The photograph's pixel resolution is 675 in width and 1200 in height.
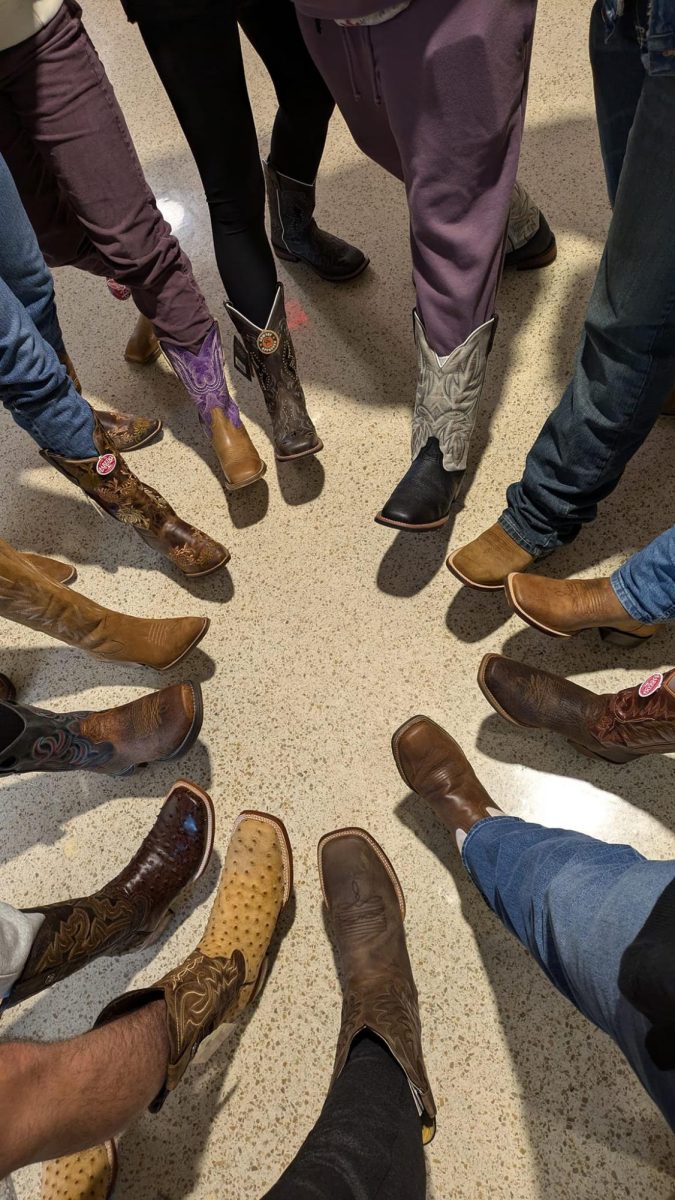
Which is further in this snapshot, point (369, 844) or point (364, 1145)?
point (369, 844)

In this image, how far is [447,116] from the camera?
958 millimetres

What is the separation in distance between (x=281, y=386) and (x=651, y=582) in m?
0.81

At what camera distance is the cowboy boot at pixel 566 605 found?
109 cm

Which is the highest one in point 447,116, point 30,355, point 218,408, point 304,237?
point 447,116

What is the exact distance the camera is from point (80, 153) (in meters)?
1.09

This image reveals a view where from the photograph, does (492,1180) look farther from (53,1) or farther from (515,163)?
(53,1)

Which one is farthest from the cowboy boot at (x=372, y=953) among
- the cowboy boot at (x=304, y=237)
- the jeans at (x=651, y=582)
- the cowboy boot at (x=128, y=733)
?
the cowboy boot at (x=304, y=237)

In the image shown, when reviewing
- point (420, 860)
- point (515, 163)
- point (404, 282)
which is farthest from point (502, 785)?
point (404, 282)

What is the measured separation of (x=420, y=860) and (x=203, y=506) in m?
0.86

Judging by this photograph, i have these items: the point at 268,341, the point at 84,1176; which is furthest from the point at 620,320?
the point at 84,1176

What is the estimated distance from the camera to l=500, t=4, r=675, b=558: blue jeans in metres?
0.82

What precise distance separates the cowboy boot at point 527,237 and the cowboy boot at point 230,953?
1359 mm

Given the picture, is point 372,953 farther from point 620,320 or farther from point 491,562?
point 620,320

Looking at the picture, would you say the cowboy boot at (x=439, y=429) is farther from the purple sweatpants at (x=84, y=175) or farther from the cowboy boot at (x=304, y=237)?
the cowboy boot at (x=304, y=237)
